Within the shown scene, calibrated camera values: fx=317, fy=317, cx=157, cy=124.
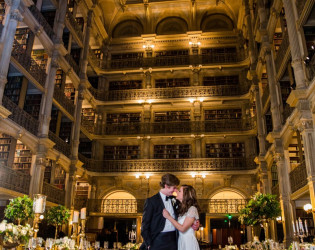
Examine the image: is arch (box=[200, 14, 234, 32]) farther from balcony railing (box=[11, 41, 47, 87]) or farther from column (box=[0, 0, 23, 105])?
column (box=[0, 0, 23, 105])

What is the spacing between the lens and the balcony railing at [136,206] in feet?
52.5

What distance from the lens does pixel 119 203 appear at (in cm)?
1709

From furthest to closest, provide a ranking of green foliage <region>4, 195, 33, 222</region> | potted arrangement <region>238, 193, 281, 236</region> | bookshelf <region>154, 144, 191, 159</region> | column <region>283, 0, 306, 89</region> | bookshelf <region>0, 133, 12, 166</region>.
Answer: bookshelf <region>154, 144, 191, 159</region>
bookshelf <region>0, 133, 12, 166</region>
potted arrangement <region>238, 193, 281, 236</region>
column <region>283, 0, 306, 89</region>
green foliage <region>4, 195, 33, 222</region>

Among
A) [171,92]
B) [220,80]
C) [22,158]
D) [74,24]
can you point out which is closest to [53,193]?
Result: [22,158]

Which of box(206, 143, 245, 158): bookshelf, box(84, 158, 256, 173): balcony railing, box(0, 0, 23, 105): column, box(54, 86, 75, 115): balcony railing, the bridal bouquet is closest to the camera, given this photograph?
the bridal bouquet

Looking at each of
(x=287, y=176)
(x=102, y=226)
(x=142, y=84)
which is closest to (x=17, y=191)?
(x=102, y=226)

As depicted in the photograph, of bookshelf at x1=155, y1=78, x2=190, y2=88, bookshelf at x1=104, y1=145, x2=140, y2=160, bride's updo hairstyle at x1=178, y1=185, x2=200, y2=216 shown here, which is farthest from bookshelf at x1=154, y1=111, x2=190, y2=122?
bride's updo hairstyle at x1=178, y1=185, x2=200, y2=216

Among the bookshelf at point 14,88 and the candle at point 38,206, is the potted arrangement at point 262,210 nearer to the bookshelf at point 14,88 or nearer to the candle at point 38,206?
the candle at point 38,206

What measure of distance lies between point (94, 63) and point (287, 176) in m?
11.9

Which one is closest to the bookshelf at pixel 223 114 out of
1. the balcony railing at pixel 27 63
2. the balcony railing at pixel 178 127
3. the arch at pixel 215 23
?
the balcony railing at pixel 178 127

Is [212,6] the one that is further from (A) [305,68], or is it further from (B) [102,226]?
(B) [102,226]

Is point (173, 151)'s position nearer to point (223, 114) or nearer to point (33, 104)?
point (223, 114)

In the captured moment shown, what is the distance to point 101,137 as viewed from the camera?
17.5 meters

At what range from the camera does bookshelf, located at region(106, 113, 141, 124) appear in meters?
18.3
